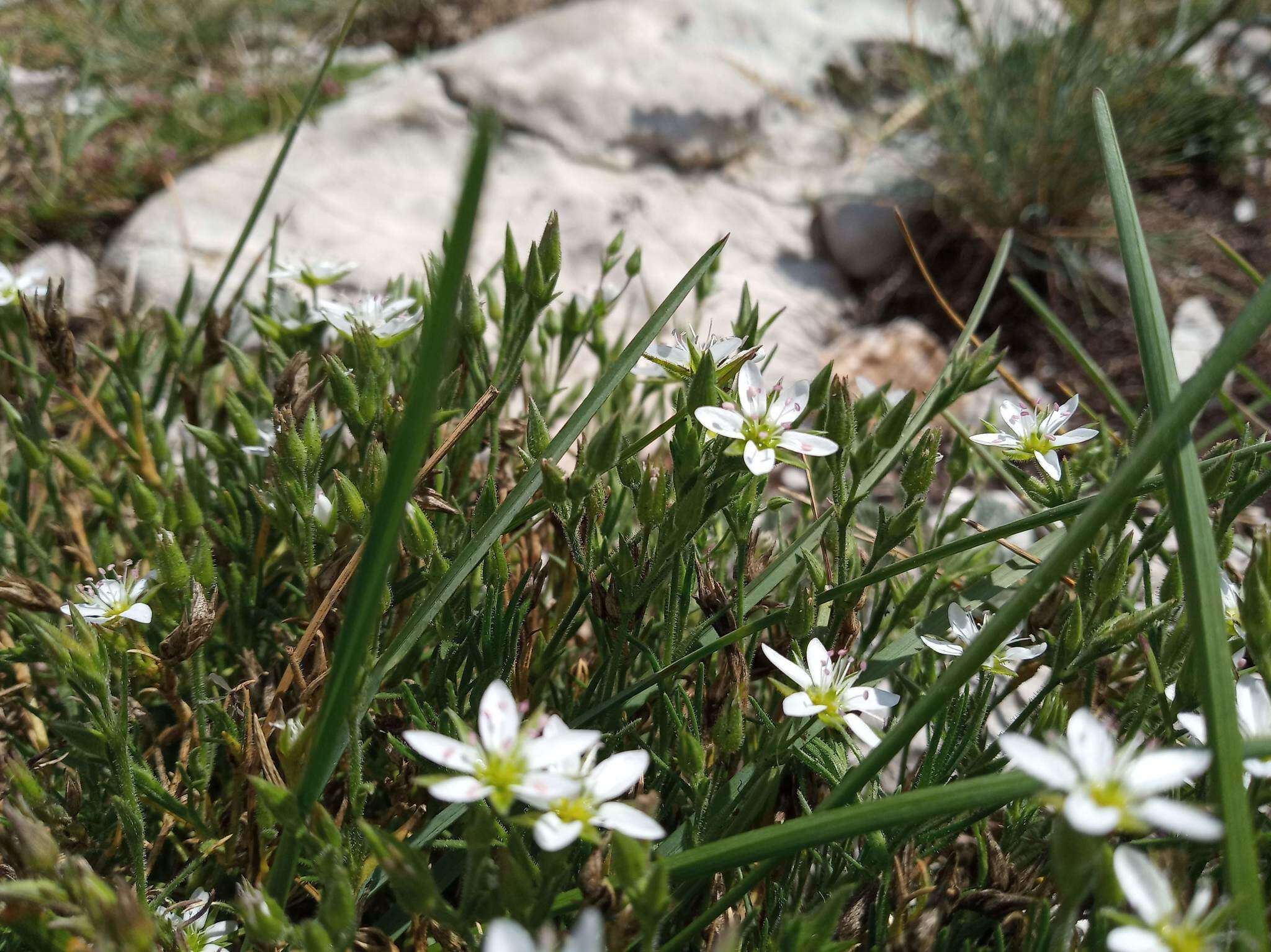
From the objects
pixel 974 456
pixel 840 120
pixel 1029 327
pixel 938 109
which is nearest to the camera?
pixel 974 456

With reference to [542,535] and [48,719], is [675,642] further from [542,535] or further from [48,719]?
[48,719]

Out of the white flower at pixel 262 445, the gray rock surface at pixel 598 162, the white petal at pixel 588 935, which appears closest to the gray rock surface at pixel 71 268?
the gray rock surface at pixel 598 162

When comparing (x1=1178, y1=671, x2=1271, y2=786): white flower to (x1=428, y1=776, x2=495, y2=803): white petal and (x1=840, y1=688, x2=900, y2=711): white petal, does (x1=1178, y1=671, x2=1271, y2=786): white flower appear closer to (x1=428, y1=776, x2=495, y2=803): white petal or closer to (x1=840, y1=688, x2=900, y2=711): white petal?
(x1=840, y1=688, x2=900, y2=711): white petal

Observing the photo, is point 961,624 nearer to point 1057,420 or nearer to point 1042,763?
point 1057,420

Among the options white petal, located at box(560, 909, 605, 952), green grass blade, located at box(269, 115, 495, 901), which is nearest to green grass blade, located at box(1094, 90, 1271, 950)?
white petal, located at box(560, 909, 605, 952)

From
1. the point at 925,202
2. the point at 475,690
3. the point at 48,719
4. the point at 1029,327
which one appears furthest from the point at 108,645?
the point at 925,202

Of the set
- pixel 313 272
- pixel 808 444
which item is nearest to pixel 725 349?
pixel 808 444
